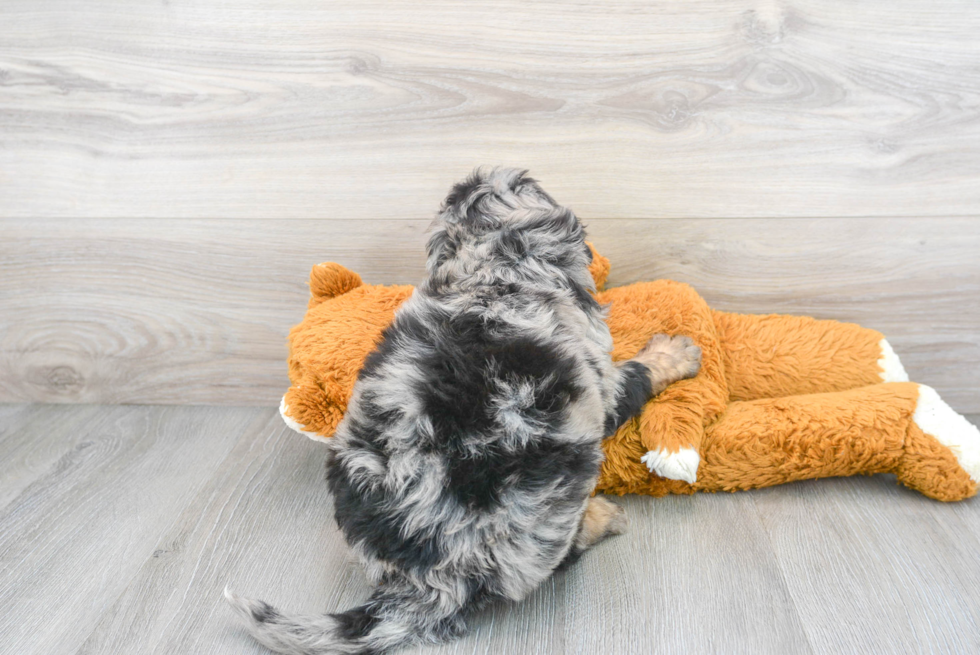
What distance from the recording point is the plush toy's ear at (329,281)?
2.09 metres

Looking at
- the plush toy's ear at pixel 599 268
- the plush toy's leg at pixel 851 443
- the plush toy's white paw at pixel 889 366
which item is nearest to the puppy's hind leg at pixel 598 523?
the plush toy's leg at pixel 851 443

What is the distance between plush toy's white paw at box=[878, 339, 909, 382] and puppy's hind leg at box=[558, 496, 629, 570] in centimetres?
93

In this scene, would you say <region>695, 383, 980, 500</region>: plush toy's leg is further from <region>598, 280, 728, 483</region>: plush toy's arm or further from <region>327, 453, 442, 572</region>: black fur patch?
<region>327, 453, 442, 572</region>: black fur patch

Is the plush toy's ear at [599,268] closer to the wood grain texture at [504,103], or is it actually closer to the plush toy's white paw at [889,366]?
the wood grain texture at [504,103]

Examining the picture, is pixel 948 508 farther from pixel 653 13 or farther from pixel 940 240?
pixel 653 13

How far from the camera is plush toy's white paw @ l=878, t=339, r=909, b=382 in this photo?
2.05m

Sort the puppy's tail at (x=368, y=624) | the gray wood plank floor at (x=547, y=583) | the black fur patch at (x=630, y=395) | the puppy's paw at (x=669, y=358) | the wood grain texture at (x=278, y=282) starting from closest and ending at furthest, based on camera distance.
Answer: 1. the puppy's tail at (x=368, y=624)
2. the gray wood plank floor at (x=547, y=583)
3. the black fur patch at (x=630, y=395)
4. the puppy's paw at (x=669, y=358)
5. the wood grain texture at (x=278, y=282)

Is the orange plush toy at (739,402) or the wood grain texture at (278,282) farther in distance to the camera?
the wood grain texture at (278,282)

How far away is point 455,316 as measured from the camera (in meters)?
1.58

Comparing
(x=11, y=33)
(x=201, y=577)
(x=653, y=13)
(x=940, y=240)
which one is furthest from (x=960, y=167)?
(x=11, y=33)

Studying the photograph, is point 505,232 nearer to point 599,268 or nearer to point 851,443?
point 599,268

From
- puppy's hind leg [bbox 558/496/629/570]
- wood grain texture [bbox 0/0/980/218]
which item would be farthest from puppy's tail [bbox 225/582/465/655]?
wood grain texture [bbox 0/0/980/218]

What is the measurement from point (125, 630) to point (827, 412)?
187 cm

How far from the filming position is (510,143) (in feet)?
7.02
